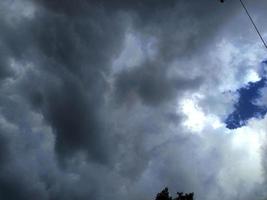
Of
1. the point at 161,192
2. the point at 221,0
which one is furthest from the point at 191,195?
the point at 221,0

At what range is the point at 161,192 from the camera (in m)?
75.3

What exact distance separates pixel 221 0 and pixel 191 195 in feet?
181

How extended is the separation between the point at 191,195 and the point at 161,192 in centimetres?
612

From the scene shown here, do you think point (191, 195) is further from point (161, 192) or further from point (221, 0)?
point (221, 0)

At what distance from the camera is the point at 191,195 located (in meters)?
75.6

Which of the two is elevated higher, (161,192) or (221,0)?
(161,192)

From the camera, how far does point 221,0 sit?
27531mm

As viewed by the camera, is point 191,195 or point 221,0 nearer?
point 221,0

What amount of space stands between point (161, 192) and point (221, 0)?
5435cm

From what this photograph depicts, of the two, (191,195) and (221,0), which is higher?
(191,195)

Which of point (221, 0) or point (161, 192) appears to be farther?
point (161, 192)
